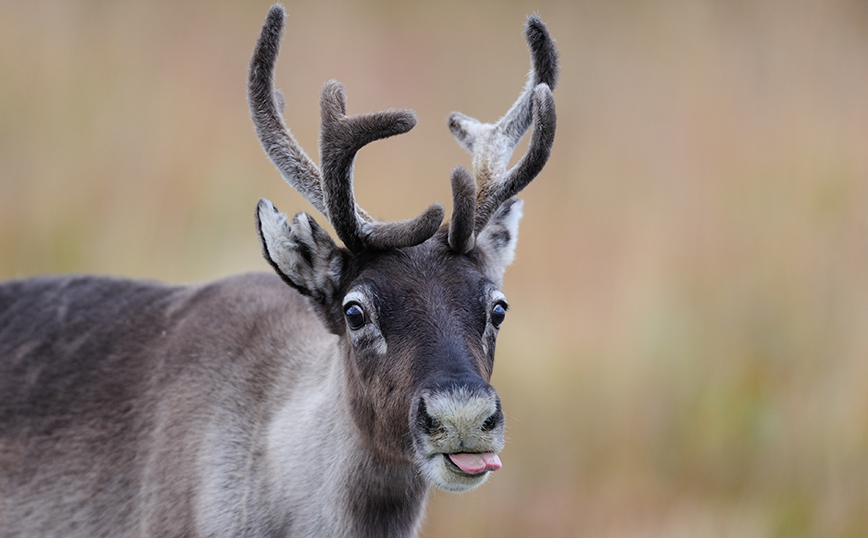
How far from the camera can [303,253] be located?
14.4 feet

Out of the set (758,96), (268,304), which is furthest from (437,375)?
(758,96)

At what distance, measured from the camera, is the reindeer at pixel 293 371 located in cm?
402

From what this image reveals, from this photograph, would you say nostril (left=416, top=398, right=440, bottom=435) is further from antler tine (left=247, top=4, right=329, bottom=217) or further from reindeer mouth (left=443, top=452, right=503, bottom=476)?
antler tine (left=247, top=4, right=329, bottom=217)

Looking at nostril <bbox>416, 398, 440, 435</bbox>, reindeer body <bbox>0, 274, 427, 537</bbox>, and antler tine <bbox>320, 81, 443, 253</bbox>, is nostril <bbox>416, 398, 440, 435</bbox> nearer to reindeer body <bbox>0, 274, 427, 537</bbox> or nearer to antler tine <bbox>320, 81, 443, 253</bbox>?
reindeer body <bbox>0, 274, 427, 537</bbox>

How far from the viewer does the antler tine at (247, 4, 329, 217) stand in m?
4.66

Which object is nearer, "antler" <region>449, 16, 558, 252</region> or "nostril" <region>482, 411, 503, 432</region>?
"nostril" <region>482, 411, 503, 432</region>

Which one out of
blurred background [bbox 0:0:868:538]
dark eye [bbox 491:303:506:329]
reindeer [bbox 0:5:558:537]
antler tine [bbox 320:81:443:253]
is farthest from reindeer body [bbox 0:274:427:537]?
blurred background [bbox 0:0:868:538]

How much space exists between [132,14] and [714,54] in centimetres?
707

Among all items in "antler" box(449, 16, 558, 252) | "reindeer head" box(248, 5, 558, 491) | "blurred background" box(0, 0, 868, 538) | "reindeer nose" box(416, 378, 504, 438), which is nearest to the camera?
"reindeer nose" box(416, 378, 504, 438)

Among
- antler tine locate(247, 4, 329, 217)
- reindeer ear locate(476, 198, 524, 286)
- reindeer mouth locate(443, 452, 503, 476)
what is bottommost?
reindeer mouth locate(443, 452, 503, 476)

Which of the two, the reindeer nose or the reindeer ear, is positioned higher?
the reindeer ear

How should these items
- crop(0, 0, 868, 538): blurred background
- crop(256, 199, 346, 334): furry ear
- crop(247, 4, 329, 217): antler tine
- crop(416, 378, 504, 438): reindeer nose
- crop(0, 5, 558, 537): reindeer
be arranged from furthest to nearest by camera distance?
crop(0, 0, 868, 538): blurred background → crop(247, 4, 329, 217): antler tine → crop(256, 199, 346, 334): furry ear → crop(0, 5, 558, 537): reindeer → crop(416, 378, 504, 438): reindeer nose

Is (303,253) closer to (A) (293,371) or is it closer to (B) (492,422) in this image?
(A) (293,371)

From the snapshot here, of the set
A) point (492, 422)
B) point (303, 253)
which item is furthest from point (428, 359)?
point (303, 253)
